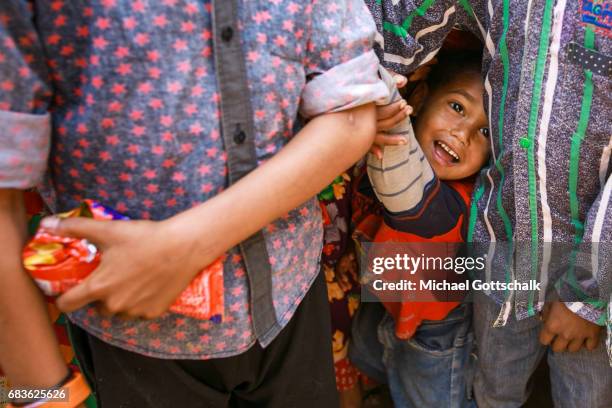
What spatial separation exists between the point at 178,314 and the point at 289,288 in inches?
6.9

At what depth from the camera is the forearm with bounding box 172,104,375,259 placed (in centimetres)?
67

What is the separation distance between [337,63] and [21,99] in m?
0.38

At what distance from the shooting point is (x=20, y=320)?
2.21 ft

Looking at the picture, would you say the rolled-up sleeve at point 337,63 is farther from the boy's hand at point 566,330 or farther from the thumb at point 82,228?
the boy's hand at point 566,330


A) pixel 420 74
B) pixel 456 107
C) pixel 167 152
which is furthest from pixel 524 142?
A: pixel 167 152

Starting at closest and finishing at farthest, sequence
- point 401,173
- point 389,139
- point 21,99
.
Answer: point 21,99 → point 389,139 → point 401,173

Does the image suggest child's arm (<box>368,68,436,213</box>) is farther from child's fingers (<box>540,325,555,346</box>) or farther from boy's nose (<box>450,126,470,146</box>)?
child's fingers (<box>540,325,555,346</box>)

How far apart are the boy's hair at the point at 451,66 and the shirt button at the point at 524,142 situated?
1.25 feet

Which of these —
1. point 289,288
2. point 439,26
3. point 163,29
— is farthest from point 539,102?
point 163,29

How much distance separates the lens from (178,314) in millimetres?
762

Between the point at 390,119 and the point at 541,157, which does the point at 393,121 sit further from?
the point at 541,157

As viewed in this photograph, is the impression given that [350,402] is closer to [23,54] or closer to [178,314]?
[178,314]

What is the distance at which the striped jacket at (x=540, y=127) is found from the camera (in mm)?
991

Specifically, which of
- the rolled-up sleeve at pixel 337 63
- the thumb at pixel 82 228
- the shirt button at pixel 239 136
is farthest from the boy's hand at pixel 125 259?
the rolled-up sleeve at pixel 337 63
